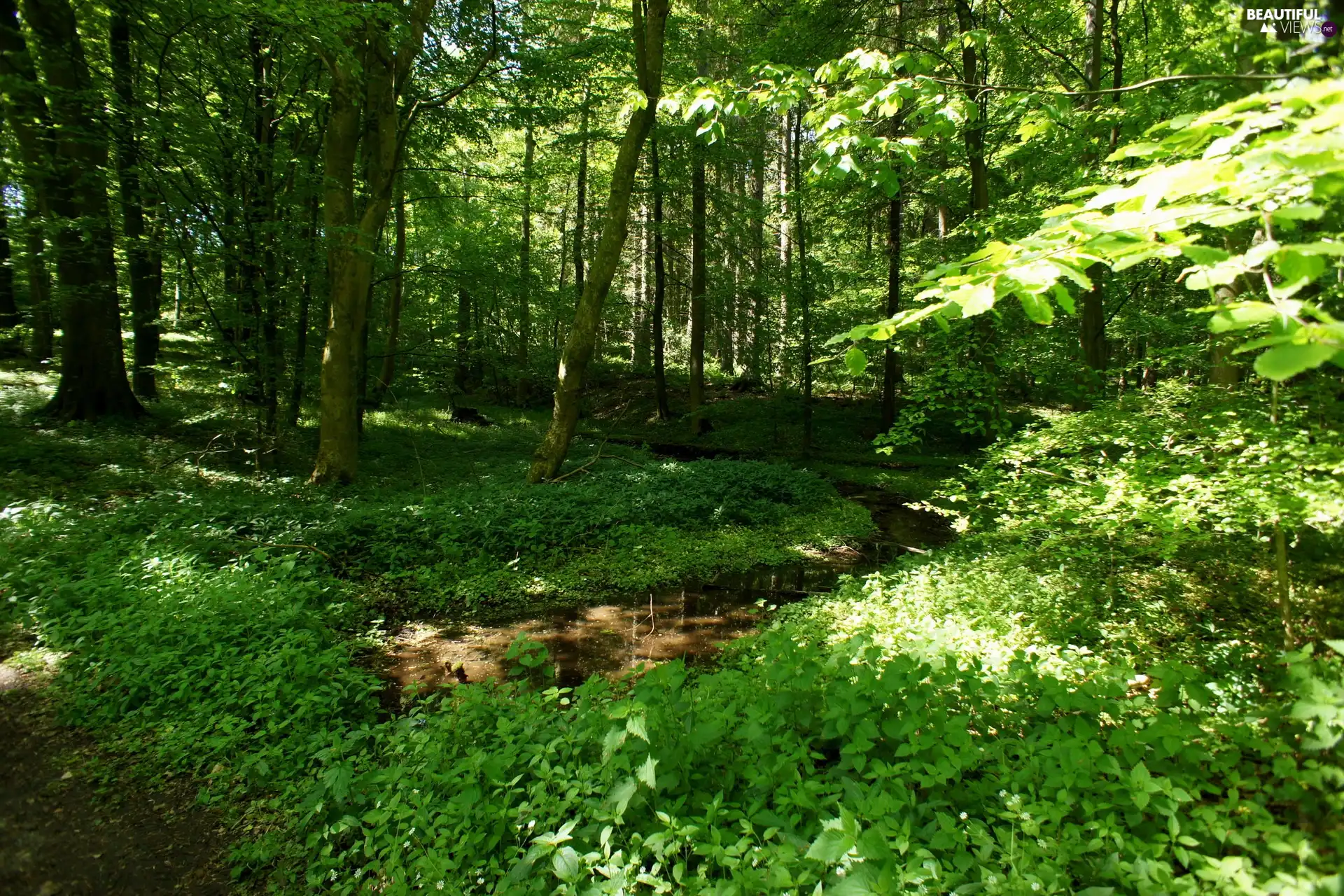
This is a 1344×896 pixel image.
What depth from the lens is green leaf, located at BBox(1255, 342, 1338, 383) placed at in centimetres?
110

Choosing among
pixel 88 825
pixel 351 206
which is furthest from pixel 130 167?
pixel 88 825

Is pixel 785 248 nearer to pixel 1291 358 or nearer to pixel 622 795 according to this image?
pixel 622 795

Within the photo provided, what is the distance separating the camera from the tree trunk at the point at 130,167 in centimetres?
800

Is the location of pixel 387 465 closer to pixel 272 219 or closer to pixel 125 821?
pixel 272 219

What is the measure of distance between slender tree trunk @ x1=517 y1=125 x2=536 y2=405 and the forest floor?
36.7 ft

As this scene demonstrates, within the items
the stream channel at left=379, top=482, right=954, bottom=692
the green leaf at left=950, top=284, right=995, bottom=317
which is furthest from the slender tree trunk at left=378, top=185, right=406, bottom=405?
the green leaf at left=950, top=284, right=995, bottom=317

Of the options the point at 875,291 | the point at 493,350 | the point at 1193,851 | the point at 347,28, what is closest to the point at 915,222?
the point at 875,291

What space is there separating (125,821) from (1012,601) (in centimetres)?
651

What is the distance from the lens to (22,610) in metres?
4.84

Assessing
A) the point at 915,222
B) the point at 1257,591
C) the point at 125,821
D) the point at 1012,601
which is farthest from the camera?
the point at 915,222

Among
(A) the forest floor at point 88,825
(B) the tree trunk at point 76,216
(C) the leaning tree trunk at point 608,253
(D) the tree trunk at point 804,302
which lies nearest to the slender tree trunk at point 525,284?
(C) the leaning tree trunk at point 608,253

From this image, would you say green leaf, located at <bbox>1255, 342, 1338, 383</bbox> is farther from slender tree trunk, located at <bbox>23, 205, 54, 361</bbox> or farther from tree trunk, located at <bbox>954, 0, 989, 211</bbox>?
slender tree trunk, located at <bbox>23, 205, 54, 361</bbox>

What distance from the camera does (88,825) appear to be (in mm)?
3172

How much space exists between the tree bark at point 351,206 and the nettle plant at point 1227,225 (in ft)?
30.6
